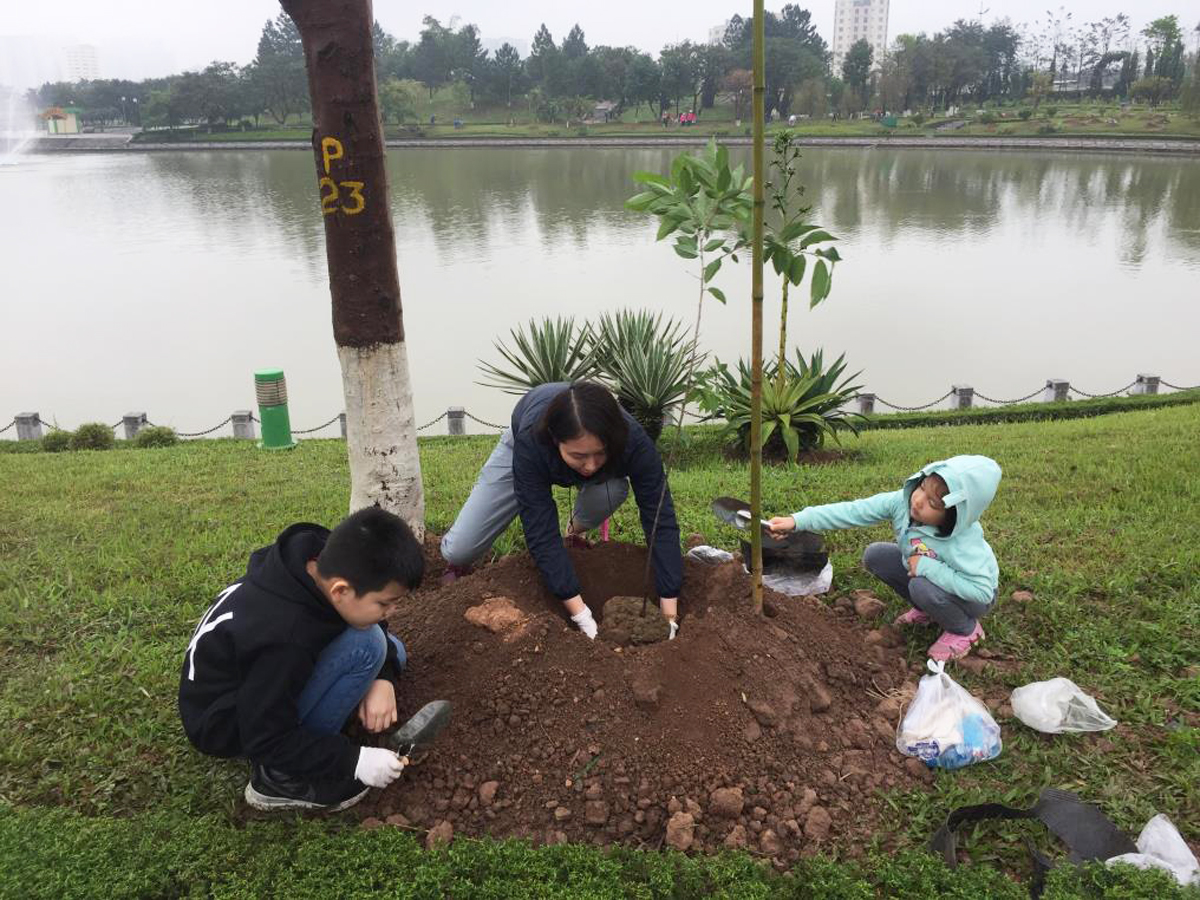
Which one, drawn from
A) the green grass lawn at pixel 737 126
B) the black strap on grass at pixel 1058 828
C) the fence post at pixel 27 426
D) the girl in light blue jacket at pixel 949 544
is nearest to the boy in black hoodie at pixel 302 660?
the black strap on grass at pixel 1058 828

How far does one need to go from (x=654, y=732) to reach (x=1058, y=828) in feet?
3.53

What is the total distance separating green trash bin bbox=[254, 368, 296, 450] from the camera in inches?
277

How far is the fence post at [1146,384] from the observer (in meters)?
10.3

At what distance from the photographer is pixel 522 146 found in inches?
2088

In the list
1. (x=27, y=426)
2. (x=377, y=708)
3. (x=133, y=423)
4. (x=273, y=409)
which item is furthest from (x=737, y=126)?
(x=377, y=708)

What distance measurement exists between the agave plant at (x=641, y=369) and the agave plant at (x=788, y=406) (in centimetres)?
24

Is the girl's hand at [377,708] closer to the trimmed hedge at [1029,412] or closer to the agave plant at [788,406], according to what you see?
the agave plant at [788,406]

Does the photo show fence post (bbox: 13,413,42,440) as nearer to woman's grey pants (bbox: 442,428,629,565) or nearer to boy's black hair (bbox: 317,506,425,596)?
woman's grey pants (bbox: 442,428,629,565)

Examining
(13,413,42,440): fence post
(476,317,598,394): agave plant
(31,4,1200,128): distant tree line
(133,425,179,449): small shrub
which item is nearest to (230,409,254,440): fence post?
(133,425,179,449): small shrub

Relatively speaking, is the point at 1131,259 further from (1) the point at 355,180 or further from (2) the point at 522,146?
(2) the point at 522,146

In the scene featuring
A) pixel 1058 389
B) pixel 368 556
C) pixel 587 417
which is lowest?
pixel 1058 389

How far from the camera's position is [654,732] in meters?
2.45

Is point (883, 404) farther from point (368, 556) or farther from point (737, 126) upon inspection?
point (737, 126)

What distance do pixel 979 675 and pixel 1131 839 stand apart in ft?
2.47
